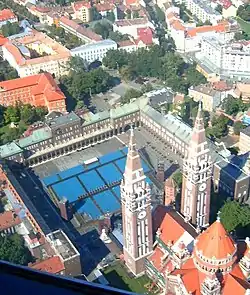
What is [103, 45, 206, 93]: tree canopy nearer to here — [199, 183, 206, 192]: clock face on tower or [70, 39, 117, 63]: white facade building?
[70, 39, 117, 63]: white facade building

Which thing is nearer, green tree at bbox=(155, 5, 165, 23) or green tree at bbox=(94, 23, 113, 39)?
green tree at bbox=(94, 23, 113, 39)

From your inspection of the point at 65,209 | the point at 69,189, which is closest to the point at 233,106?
the point at 69,189

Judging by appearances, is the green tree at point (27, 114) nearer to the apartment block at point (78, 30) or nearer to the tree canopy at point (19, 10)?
the apartment block at point (78, 30)

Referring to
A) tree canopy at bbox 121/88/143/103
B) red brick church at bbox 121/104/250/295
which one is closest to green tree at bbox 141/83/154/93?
tree canopy at bbox 121/88/143/103

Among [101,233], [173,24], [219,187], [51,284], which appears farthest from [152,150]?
[51,284]

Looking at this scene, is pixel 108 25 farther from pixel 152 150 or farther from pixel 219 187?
pixel 219 187

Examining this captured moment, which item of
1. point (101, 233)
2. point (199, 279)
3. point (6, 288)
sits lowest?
point (101, 233)
